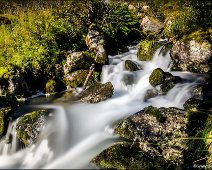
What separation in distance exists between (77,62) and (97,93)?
2.70 meters

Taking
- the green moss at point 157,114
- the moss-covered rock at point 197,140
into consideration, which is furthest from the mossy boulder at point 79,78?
the moss-covered rock at point 197,140

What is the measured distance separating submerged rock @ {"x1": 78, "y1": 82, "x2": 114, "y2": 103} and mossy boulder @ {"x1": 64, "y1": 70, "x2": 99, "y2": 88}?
1574mm

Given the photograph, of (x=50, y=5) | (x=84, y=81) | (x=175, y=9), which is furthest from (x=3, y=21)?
(x=175, y=9)

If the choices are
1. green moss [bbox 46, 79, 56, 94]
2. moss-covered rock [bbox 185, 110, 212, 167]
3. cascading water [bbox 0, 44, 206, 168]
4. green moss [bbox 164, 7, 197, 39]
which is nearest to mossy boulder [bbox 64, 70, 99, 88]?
green moss [bbox 46, 79, 56, 94]

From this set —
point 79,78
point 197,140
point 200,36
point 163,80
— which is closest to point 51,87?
point 79,78

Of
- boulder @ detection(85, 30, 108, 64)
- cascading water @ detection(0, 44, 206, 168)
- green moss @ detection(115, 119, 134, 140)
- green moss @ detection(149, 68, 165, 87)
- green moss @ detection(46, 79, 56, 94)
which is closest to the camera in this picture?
green moss @ detection(115, 119, 134, 140)

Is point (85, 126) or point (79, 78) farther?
point (79, 78)

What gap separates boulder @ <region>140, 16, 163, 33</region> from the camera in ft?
60.8

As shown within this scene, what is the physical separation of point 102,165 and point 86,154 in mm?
1084

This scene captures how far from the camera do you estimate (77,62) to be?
1484cm

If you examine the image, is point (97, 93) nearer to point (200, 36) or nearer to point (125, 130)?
point (125, 130)

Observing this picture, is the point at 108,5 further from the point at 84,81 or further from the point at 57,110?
the point at 57,110

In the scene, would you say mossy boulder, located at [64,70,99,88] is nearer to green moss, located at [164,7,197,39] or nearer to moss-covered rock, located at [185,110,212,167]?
green moss, located at [164,7,197,39]

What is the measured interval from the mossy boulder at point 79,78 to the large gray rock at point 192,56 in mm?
3336
